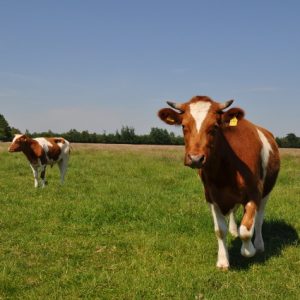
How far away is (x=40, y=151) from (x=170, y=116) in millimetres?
13042

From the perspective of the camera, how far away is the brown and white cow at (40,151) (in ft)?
60.4

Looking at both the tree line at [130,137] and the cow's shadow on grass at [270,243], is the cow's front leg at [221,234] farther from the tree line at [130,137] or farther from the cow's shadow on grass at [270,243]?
the tree line at [130,137]

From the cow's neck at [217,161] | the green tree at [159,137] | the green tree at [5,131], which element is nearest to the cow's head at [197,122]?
the cow's neck at [217,161]

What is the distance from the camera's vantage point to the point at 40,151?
61.1ft

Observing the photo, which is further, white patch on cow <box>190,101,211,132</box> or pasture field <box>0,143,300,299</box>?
white patch on cow <box>190,101,211,132</box>

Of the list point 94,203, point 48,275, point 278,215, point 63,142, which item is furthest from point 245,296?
point 63,142

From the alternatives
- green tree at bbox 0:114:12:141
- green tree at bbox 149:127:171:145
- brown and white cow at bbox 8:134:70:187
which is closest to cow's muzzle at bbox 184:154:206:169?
brown and white cow at bbox 8:134:70:187

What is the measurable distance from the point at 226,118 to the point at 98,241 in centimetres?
318

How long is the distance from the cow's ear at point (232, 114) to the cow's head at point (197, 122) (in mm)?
77

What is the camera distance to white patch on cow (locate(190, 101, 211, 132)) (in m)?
5.93

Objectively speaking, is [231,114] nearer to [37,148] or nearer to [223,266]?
[223,266]

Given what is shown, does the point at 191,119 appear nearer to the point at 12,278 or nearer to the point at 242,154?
the point at 242,154

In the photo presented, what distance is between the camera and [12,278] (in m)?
6.04

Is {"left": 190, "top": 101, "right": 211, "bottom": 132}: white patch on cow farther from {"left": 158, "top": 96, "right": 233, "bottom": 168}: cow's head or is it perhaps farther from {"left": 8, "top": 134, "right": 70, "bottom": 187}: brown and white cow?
{"left": 8, "top": 134, "right": 70, "bottom": 187}: brown and white cow
